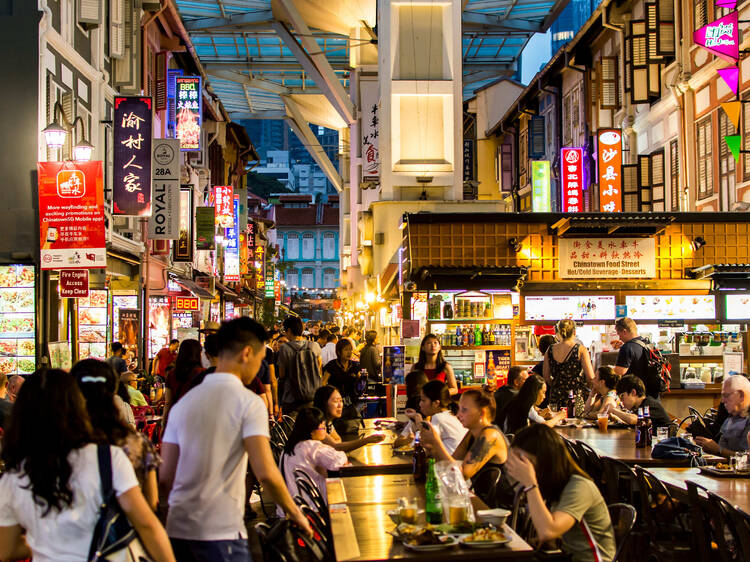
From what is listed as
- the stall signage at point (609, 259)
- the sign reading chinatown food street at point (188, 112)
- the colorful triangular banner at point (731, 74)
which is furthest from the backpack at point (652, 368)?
the sign reading chinatown food street at point (188, 112)

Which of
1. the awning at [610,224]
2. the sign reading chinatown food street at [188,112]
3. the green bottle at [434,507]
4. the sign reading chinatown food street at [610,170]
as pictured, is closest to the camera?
the green bottle at [434,507]

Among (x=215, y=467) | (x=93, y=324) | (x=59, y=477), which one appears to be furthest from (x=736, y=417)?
(x=93, y=324)

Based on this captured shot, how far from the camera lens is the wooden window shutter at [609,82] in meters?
26.1

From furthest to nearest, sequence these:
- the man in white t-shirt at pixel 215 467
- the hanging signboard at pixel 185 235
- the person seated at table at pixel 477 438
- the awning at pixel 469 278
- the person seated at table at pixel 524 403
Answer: the hanging signboard at pixel 185 235 < the awning at pixel 469 278 < the person seated at table at pixel 524 403 < the person seated at table at pixel 477 438 < the man in white t-shirt at pixel 215 467

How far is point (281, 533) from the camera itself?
4.50 meters

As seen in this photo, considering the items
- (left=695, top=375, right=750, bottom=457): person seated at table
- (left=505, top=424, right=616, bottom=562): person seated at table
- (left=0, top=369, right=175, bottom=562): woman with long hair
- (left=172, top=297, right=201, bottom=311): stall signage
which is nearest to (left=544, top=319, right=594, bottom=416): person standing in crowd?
(left=695, top=375, right=750, bottom=457): person seated at table

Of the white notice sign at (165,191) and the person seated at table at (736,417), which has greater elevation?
the white notice sign at (165,191)

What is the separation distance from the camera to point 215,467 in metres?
4.42

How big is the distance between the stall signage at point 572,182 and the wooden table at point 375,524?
61.0 ft

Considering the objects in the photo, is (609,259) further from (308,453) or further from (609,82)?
(308,453)

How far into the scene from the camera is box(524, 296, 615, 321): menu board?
1698 cm

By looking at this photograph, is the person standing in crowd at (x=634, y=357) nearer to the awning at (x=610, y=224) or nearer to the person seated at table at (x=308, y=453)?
the awning at (x=610, y=224)

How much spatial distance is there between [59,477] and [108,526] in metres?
0.27

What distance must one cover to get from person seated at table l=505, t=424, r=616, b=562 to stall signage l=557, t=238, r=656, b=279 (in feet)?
39.6
